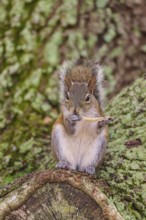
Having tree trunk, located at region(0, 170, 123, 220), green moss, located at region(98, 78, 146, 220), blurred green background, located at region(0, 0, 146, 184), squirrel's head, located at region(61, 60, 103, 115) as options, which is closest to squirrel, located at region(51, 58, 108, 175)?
squirrel's head, located at region(61, 60, 103, 115)

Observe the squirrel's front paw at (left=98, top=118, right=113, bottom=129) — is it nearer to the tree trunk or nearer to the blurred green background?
the tree trunk

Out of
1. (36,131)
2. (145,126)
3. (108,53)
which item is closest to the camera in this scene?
(145,126)

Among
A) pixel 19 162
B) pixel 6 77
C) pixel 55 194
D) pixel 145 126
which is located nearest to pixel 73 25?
pixel 6 77

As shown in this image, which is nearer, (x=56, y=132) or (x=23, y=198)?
(x=23, y=198)

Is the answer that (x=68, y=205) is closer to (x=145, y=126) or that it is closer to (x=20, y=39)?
(x=145, y=126)

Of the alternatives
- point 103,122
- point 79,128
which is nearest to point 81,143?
point 79,128

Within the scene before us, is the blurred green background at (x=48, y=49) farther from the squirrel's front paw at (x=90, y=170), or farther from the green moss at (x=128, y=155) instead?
the squirrel's front paw at (x=90, y=170)
